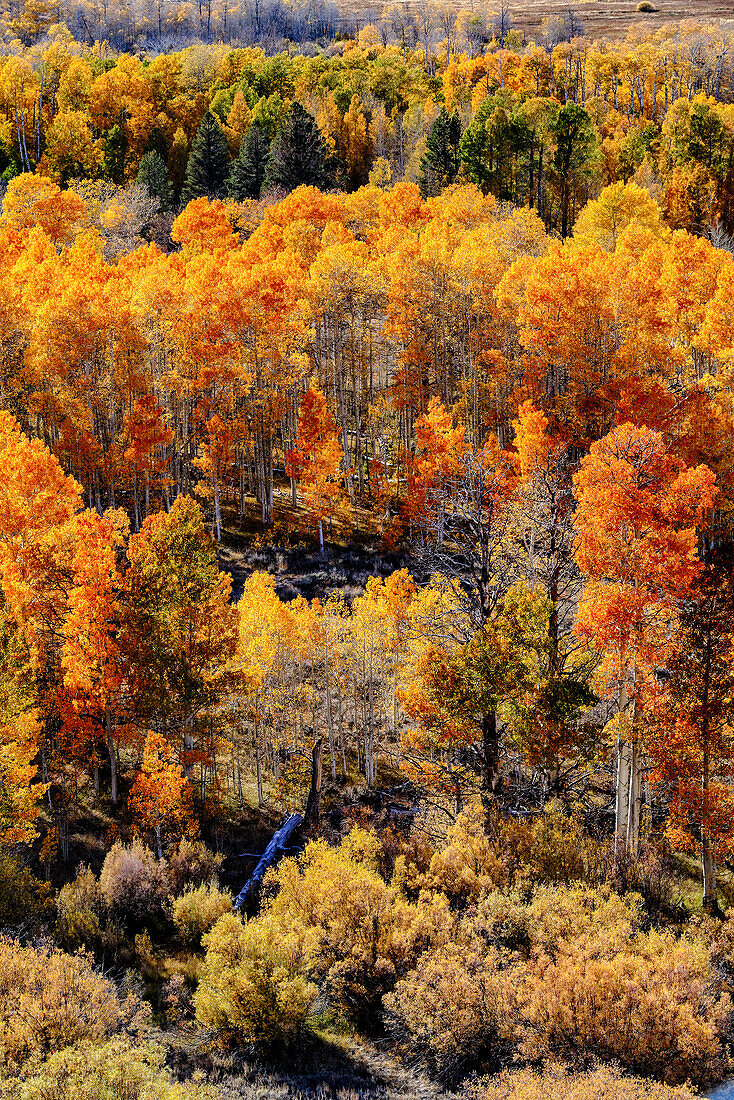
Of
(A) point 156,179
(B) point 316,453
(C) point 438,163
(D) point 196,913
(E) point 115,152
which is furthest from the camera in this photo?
(E) point 115,152

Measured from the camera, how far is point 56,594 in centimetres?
3028

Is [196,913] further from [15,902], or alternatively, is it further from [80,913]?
[15,902]

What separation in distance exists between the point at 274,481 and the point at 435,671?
33.2m

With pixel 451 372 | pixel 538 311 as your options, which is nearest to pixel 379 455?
pixel 451 372

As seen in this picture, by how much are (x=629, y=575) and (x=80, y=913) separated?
15.5 meters

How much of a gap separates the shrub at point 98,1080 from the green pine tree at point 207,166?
8533cm

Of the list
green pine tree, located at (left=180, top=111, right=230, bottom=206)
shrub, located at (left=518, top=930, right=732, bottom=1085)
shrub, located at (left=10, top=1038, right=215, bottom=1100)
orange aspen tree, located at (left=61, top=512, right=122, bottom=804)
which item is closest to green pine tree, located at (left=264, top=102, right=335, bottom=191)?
green pine tree, located at (left=180, top=111, right=230, bottom=206)

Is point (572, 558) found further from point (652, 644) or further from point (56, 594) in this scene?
point (56, 594)

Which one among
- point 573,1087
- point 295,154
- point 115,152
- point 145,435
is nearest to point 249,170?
point 295,154

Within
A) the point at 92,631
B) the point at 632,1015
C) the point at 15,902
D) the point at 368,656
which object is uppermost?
the point at 92,631

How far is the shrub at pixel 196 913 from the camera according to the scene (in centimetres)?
2306

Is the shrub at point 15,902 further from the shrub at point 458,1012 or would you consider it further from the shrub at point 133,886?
the shrub at point 458,1012

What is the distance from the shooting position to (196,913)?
2316 cm

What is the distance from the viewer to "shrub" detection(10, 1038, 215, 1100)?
13453 millimetres
